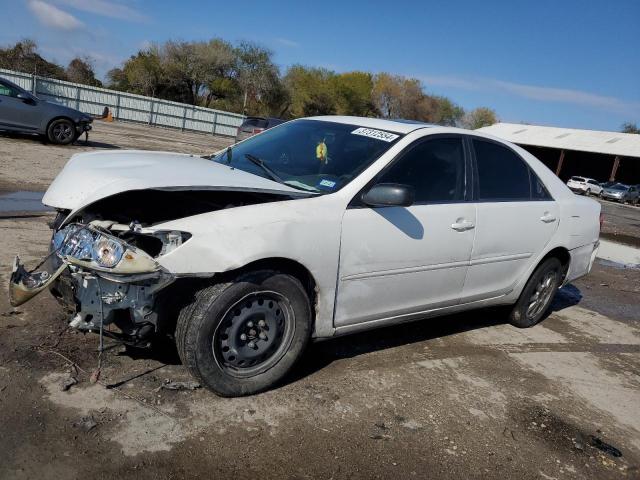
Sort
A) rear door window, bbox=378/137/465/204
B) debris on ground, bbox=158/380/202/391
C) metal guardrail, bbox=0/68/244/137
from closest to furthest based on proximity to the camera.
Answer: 1. debris on ground, bbox=158/380/202/391
2. rear door window, bbox=378/137/465/204
3. metal guardrail, bbox=0/68/244/137

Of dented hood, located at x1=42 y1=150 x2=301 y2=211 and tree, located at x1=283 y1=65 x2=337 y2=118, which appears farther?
tree, located at x1=283 y1=65 x2=337 y2=118

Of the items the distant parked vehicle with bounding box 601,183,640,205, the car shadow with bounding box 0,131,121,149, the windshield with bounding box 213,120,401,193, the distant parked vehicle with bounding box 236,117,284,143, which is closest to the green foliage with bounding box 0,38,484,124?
the distant parked vehicle with bounding box 601,183,640,205

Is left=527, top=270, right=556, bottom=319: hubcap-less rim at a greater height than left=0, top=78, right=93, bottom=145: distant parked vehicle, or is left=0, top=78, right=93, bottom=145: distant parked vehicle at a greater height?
left=0, top=78, right=93, bottom=145: distant parked vehicle

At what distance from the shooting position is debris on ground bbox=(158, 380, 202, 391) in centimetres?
328

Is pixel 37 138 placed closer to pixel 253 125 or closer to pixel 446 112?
pixel 253 125

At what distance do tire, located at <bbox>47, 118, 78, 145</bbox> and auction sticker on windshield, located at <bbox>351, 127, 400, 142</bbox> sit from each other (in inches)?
488

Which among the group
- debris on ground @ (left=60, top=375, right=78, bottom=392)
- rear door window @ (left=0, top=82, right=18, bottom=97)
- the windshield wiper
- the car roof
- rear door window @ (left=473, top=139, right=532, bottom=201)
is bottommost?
debris on ground @ (left=60, top=375, right=78, bottom=392)

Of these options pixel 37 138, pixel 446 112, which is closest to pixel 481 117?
pixel 446 112

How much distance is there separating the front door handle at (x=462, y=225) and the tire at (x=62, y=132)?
13005mm

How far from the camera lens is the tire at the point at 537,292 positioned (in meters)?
5.22

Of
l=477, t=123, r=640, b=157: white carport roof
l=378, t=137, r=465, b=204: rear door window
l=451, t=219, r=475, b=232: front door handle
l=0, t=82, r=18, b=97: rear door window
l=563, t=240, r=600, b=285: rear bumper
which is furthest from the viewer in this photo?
l=477, t=123, r=640, b=157: white carport roof

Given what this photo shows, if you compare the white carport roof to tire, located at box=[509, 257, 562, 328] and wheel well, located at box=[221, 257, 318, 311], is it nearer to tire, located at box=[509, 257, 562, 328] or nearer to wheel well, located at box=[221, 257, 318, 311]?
tire, located at box=[509, 257, 562, 328]

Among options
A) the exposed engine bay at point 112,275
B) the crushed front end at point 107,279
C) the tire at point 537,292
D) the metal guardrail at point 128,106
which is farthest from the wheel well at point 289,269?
the metal guardrail at point 128,106

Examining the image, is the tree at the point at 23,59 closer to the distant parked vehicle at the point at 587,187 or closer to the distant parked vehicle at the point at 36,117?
the distant parked vehicle at the point at 36,117
